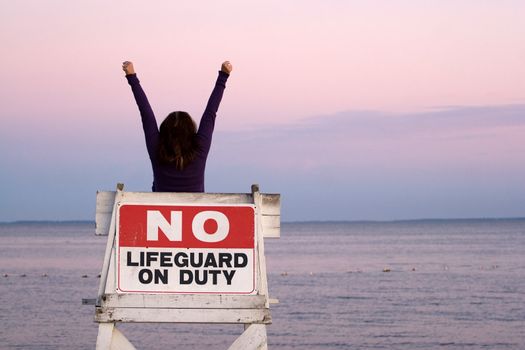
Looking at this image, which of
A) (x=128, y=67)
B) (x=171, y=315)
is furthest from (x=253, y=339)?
(x=128, y=67)

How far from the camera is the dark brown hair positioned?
6.86m

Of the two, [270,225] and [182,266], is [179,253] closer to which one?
[182,266]

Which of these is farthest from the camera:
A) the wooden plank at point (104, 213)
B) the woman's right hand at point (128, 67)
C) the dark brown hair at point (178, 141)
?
the woman's right hand at point (128, 67)

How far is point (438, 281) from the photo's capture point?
7088 cm

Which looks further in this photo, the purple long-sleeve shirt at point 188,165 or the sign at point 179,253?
the purple long-sleeve shirt at point 188,165

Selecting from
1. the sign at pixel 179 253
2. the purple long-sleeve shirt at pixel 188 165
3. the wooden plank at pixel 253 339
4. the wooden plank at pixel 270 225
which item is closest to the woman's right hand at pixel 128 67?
the purple long-sleeve shirt at pixel 188 165

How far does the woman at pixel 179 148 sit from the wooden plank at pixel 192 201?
38cm

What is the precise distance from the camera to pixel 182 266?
21.3 feet

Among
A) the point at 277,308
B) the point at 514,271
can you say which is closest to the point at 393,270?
the point at 514,271

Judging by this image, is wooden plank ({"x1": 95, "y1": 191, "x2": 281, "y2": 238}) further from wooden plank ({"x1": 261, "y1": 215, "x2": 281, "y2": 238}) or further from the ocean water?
the ocean water

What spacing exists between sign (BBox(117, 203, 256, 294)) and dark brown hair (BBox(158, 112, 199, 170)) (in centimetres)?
46

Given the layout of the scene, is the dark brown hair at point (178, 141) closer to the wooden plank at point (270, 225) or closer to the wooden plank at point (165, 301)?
the wooden plank at point (270, 225)

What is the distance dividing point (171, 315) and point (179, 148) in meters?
1.06

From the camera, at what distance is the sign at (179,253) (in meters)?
6.49
